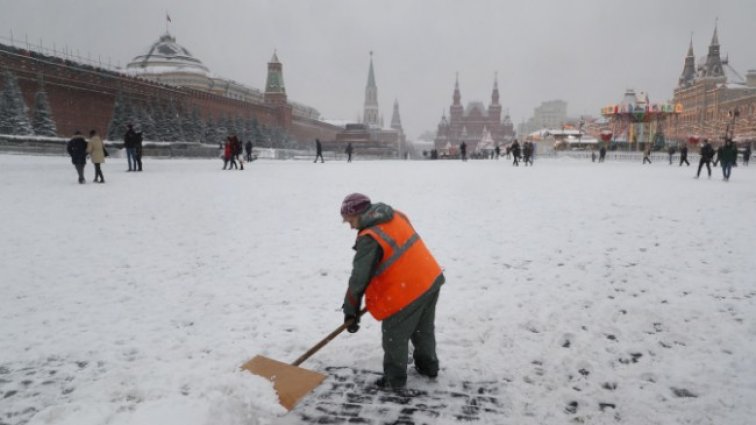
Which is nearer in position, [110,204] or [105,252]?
[105,252]

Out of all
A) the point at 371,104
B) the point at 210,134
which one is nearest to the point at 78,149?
the point at 210,134

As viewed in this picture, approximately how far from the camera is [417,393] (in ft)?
10.9

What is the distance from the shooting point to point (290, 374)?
3482 millimetres

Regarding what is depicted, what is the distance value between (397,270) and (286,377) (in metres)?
1.20

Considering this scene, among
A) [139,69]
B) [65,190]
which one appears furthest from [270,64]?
[65,190]

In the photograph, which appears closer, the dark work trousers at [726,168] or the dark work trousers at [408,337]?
the dark work trousers at [408,337]

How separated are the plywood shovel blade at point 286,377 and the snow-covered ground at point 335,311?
97 millimetres

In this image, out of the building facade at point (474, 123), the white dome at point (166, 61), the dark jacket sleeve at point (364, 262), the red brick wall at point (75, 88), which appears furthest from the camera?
the building facade at point (474, 123)

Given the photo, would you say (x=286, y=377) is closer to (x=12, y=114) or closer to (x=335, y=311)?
(x=335, y=311)

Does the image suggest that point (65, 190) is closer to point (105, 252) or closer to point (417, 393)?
point (105, 252)

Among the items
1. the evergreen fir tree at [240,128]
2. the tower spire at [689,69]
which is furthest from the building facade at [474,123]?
the evergreen fir tree at [240,128]

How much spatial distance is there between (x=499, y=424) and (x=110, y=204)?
9.74 meters

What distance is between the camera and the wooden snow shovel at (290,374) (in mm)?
3258

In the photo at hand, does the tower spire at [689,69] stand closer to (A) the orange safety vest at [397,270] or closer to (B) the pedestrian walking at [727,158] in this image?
(B) the pedestrian walking at [727,158]
